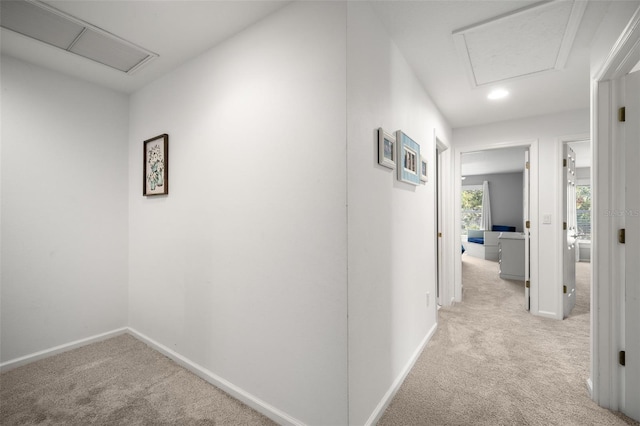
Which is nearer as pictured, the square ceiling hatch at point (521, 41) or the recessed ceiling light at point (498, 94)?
the square ceiling hatch at point (521, 41)

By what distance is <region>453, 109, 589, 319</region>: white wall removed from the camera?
338 cm

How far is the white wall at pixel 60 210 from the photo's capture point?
2316 millimetres

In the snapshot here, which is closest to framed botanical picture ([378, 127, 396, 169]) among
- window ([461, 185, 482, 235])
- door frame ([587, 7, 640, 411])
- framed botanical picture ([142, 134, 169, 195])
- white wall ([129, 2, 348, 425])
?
white wall ([129, 2, 348, 425])

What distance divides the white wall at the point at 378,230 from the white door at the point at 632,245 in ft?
4.08

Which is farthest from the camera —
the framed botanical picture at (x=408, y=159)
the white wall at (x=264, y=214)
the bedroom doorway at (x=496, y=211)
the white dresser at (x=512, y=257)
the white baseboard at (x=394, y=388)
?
the bedroom doorway at (x=496, y=211)

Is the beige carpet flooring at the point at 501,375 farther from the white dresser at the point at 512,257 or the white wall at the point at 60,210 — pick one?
the white wall at the point at 60,210

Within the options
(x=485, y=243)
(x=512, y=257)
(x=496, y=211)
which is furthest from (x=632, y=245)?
(x=496, y=211)

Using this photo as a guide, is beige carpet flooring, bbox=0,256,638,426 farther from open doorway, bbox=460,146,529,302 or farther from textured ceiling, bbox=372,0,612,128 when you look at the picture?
open doorway, bbox=460,146,529,302

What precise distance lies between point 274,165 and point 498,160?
6.92m

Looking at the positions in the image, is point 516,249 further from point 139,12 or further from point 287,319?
point 139,12

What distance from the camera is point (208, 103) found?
7.06 ft

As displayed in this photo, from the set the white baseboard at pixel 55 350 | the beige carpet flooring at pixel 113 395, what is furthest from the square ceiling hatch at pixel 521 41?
the white baseboard at pixel 55 350

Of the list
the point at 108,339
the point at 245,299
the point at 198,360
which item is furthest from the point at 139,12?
the point at 108,339

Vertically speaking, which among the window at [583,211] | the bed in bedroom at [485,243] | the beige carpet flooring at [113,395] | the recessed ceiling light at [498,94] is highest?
the recessed ceiling light at [498,94]
